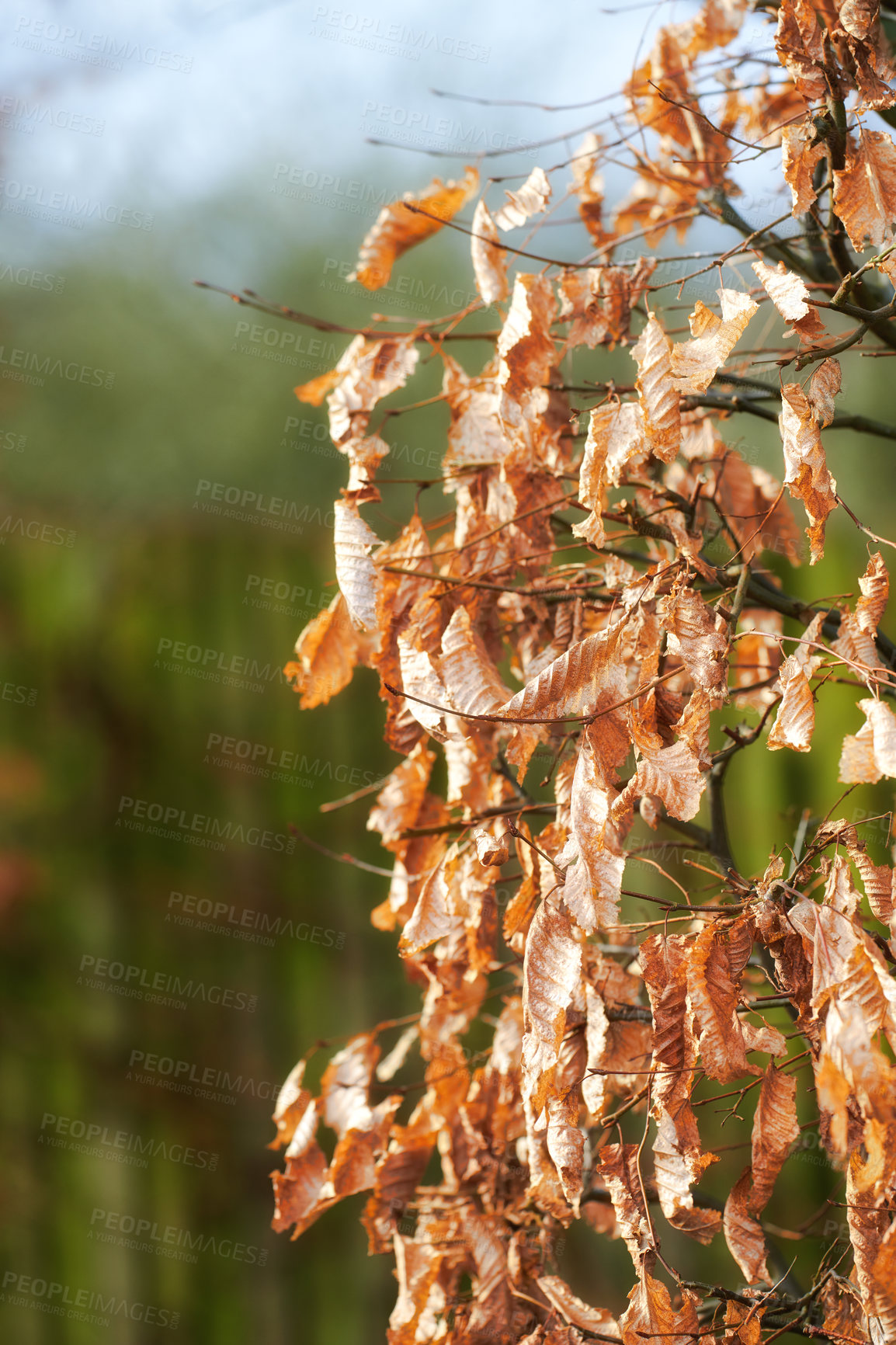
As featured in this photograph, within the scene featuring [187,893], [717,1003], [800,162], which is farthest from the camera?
[187,893]

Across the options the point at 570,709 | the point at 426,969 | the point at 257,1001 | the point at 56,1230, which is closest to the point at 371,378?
the point at 570,709

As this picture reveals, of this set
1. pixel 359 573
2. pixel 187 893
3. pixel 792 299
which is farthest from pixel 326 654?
pixel 187 893

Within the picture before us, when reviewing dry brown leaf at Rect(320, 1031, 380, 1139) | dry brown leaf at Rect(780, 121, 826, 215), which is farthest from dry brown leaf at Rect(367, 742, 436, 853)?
dry brown leaf at Rect(780, 121, 826, 215)

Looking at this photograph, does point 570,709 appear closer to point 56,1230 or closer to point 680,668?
point 680,668

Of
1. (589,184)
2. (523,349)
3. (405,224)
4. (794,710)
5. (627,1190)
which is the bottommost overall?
(627,1190)

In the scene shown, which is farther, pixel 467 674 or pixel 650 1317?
pixel 467 674

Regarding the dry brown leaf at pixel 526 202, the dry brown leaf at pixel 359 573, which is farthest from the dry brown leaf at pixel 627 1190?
the dry brown leaf at pixel 526 202

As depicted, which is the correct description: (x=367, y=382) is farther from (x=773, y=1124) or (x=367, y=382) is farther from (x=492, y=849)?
(x=773, y=1124)

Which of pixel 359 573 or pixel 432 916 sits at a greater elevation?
pixel 359 573
